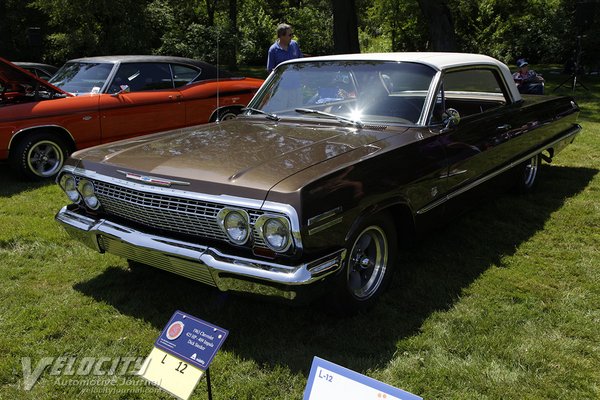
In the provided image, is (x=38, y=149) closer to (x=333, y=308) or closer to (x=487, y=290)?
(x=333, y=308)

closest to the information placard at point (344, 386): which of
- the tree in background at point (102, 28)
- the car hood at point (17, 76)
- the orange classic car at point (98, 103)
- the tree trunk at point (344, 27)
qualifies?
the orange classic car at point (98, 103)

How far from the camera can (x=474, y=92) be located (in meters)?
4.83

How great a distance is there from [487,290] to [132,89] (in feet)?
17.2

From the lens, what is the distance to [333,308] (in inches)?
119

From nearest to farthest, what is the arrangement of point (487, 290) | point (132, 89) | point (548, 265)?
point (487, 290), point (548, 265), point (132, 89)

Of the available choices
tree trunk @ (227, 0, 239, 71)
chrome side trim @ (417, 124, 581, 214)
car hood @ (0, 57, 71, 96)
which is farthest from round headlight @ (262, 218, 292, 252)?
tree trunk @ (227, 0, 239, 71)

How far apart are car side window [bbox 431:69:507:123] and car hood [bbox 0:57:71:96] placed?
15.3 ft

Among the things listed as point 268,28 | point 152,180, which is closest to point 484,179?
point 152,180

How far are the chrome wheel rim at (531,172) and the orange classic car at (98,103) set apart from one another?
3.33 m

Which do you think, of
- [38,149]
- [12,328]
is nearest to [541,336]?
[12,328]

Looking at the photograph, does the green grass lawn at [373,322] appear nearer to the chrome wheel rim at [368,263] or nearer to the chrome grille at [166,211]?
the chrome wheel rim at [368,263]

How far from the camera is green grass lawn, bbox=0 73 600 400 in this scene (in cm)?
260

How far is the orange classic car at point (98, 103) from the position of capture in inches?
236

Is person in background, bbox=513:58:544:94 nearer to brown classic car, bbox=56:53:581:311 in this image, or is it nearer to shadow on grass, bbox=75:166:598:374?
brown classic car, bbox=56:53:581:311
